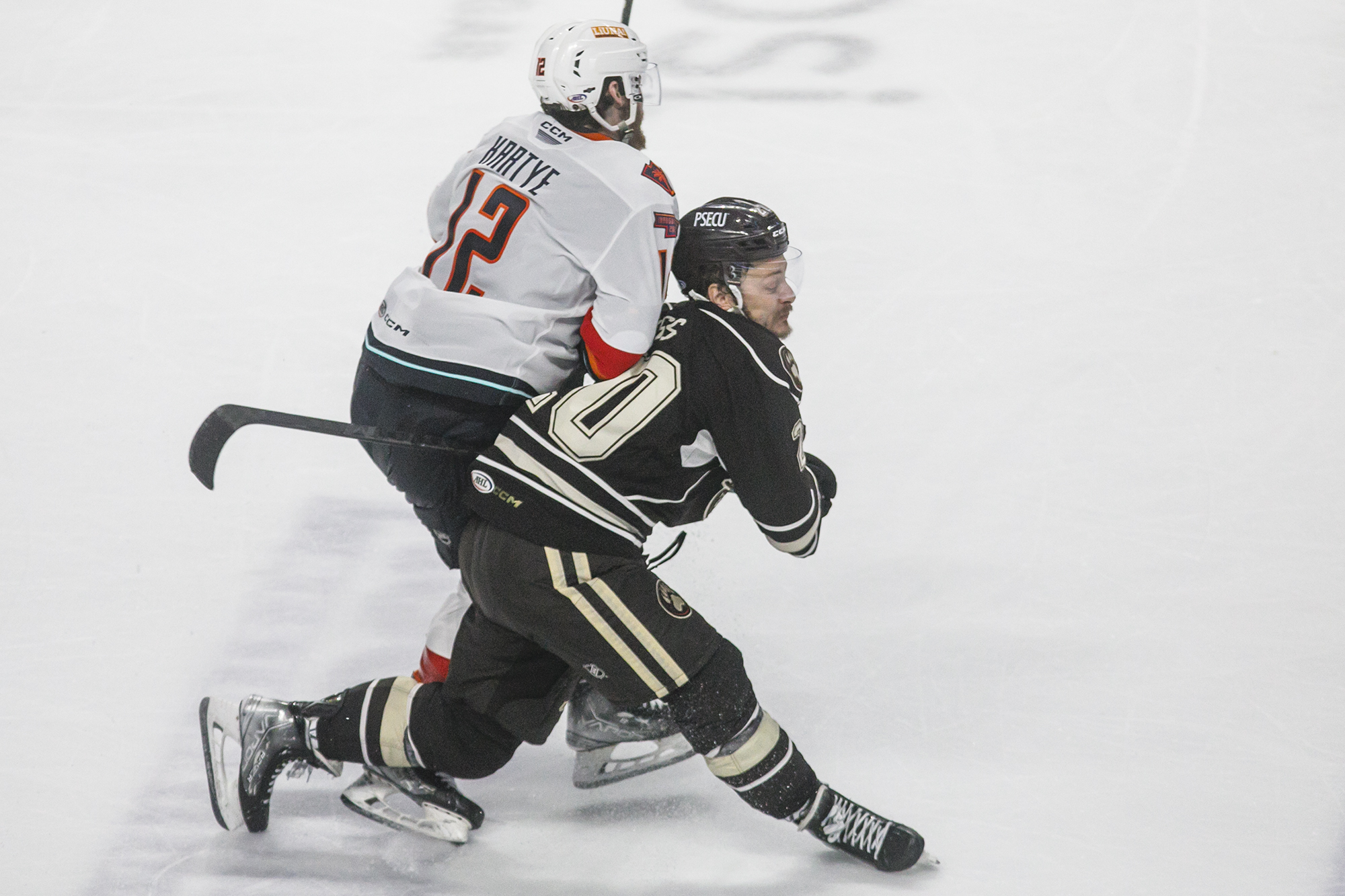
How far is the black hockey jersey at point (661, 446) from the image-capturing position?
81.1 inches

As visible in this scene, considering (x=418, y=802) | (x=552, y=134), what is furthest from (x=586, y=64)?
(x=418, y=802)

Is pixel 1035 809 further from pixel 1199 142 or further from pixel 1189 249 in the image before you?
pixel 1199 142

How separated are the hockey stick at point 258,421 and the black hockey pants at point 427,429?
14mm

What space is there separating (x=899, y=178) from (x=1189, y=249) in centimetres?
83

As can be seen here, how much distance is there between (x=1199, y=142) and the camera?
4.26 m

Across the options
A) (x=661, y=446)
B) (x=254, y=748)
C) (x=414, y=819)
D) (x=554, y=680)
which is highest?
(x=661, y=446)

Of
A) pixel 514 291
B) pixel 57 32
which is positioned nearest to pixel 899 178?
pixel 514 291

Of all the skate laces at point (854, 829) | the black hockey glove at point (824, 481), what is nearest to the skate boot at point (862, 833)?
the skate laces at point (854, 829)

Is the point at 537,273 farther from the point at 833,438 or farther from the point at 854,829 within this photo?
the point at 833,438

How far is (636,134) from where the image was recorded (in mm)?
2467

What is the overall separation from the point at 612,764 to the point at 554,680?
0.92 feet

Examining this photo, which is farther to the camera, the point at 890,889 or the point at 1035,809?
the point at 1035,809

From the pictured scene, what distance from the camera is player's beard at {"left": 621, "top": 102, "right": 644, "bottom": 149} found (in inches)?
94.7

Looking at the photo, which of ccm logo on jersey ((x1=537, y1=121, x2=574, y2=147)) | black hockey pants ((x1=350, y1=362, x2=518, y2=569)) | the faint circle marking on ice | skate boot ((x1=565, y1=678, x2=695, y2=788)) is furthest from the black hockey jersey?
the faint circle marking on ice
